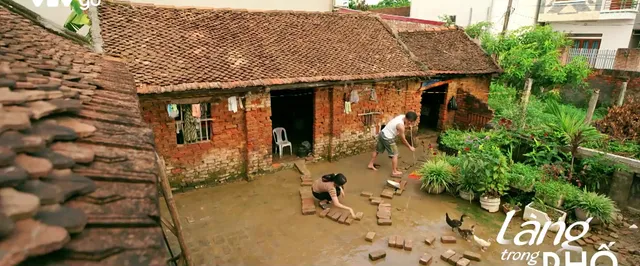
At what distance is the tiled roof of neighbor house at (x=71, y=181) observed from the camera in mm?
1200

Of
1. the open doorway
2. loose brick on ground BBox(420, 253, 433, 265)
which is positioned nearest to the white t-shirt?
the open doorway

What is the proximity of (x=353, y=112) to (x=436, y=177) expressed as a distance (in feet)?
11.9

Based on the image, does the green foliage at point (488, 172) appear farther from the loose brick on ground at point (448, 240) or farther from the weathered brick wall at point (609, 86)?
the weathered brick wall at point (609, 86)

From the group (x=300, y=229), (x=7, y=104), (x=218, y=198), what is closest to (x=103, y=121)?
(x=7, y=104)

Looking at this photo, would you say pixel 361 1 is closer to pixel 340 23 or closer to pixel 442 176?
pixel 340 23

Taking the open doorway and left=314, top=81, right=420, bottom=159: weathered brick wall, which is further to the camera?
the open doorway

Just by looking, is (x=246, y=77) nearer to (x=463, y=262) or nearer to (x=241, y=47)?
(x=241, y=47)

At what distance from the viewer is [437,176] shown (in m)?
8.83

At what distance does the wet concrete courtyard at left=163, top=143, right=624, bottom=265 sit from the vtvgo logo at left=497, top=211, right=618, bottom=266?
0.45 ft

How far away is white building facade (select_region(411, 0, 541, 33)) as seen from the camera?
72.3ft

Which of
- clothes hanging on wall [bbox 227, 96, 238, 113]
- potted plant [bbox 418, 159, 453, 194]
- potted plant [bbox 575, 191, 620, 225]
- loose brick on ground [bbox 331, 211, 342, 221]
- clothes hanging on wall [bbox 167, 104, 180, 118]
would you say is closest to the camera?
potted plant [bbox 575, 191, 620, 225]

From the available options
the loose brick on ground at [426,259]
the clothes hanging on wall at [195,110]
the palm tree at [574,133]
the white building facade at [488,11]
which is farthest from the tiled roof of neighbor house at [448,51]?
the white building facade at [488,11]

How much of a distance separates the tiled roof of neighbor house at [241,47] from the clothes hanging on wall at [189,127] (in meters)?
1.00

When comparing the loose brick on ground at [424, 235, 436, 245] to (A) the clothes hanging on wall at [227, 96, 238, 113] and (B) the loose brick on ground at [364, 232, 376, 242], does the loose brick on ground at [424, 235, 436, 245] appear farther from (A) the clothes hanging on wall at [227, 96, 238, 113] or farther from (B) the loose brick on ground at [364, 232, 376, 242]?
(A) the clothes hanging on wall at [227, 96, 238, 113]
